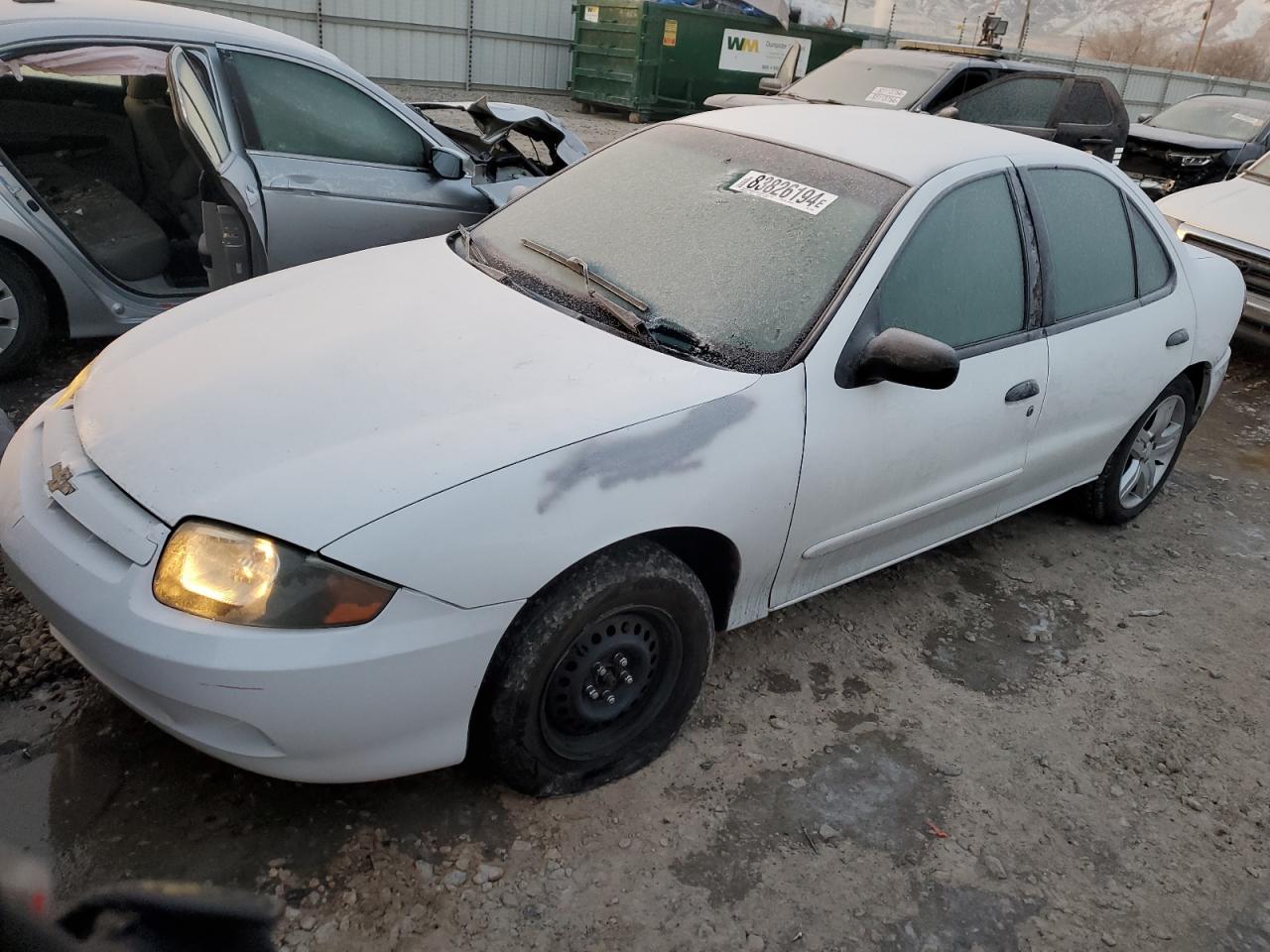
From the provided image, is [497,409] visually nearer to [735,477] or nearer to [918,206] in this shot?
A: [735,477]

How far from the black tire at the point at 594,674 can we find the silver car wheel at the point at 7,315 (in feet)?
10.9

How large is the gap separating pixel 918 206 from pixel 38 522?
2471mm

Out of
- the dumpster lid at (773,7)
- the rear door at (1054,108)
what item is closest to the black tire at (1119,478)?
the rear door at (1054,108)

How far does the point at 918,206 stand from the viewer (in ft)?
9.62

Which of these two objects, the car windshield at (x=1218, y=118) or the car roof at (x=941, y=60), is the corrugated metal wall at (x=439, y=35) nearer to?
the car roof at (x=941, y=60)

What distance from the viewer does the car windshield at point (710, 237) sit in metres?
2.74

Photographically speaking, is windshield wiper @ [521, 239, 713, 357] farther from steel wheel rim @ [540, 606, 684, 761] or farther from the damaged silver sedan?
the damaged silver sedan

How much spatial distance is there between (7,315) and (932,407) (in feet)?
12.8

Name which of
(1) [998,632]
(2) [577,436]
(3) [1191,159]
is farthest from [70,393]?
(3) [1191,159]

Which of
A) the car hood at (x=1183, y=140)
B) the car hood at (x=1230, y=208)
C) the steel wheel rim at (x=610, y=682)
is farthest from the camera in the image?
the car hood at (x=1183, y=140)

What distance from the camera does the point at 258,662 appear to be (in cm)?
196

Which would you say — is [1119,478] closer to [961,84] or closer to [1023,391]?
[1023,391]

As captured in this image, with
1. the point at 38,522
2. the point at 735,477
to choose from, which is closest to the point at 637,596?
the point at 735,477

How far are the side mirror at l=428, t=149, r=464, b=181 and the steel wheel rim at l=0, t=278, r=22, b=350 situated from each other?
200cm
